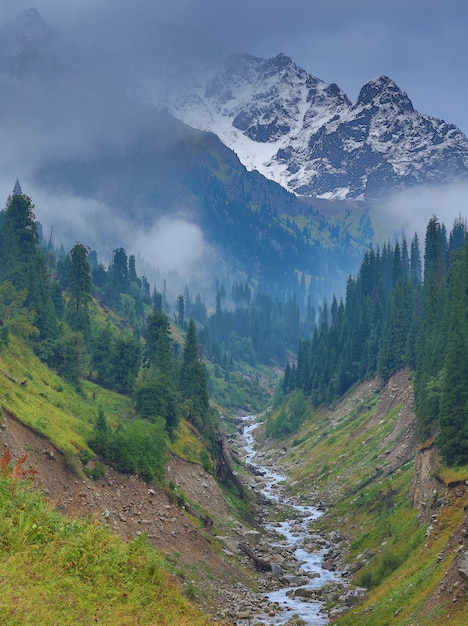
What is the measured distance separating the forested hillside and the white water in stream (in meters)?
15.7

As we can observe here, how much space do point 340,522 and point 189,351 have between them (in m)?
35.3

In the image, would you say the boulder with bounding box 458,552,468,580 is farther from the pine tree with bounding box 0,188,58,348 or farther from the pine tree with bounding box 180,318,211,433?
the pine tree with bounding box 0,188,58,348

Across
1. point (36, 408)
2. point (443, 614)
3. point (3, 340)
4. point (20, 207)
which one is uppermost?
point (20, 207)

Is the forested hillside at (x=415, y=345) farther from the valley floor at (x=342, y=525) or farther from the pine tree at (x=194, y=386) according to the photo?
the pine tree at (x=194, y=386)

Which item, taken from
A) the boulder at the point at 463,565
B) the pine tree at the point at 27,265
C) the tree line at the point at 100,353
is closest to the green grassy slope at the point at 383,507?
the boulder at the point at 463,565

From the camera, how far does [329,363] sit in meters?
168

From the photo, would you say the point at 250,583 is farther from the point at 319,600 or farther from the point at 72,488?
the point at 72,488

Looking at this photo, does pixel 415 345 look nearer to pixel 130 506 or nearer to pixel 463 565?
pixel 130 506

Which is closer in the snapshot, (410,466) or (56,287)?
(410,466)

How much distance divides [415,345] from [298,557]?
2153 inches

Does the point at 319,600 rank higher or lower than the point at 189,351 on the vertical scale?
lower

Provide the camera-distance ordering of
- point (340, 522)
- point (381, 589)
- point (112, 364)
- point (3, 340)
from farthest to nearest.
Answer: point (112, 364)
point (340, 522)
point (3, 340)
point (381, 589)

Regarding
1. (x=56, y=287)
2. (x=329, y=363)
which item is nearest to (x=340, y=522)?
(x=56, y=287)

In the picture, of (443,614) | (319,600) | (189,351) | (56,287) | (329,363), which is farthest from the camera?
(329,363)
